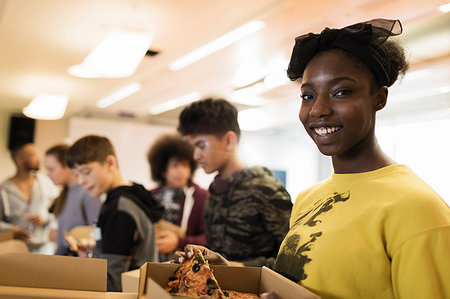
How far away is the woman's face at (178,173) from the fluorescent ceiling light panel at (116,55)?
0.71 m

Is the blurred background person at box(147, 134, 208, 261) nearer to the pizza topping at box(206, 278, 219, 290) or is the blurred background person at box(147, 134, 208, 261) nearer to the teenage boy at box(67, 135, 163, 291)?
the teenage boy at box(67, 135, 163, 291)

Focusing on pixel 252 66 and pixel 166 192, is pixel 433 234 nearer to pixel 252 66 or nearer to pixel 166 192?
pixel 166 192

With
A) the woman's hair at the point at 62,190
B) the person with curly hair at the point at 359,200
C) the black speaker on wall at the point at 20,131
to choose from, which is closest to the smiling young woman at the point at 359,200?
the person with curly hair at the point at 359,200

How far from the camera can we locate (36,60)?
3.80m

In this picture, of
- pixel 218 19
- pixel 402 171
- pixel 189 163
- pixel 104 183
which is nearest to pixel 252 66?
pixel 218 19

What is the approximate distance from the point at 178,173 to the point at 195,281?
220 cm

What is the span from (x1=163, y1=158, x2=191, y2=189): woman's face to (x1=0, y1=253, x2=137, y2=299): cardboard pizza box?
211 centimetres

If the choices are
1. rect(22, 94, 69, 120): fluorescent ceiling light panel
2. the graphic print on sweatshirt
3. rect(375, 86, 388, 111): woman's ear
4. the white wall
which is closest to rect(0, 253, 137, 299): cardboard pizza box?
the graphic print on sweatshirt

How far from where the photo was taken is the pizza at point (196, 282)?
27.5 inches

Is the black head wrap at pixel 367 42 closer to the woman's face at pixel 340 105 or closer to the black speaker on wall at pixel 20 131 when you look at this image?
the woman's face at pixel 340 105

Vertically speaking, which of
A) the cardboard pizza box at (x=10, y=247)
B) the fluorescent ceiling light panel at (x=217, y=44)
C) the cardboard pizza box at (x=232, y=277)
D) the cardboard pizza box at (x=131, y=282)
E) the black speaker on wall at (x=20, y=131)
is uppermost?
the fluorescent ceiling light panel at (x=217, y=44)

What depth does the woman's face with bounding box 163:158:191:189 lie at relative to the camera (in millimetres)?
2879

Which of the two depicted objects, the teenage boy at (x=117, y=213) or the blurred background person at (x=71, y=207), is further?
the blurred background person at (x=71, y=207)

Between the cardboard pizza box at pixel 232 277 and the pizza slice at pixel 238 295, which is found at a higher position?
the cardboard pizza box at pixel 232 277
